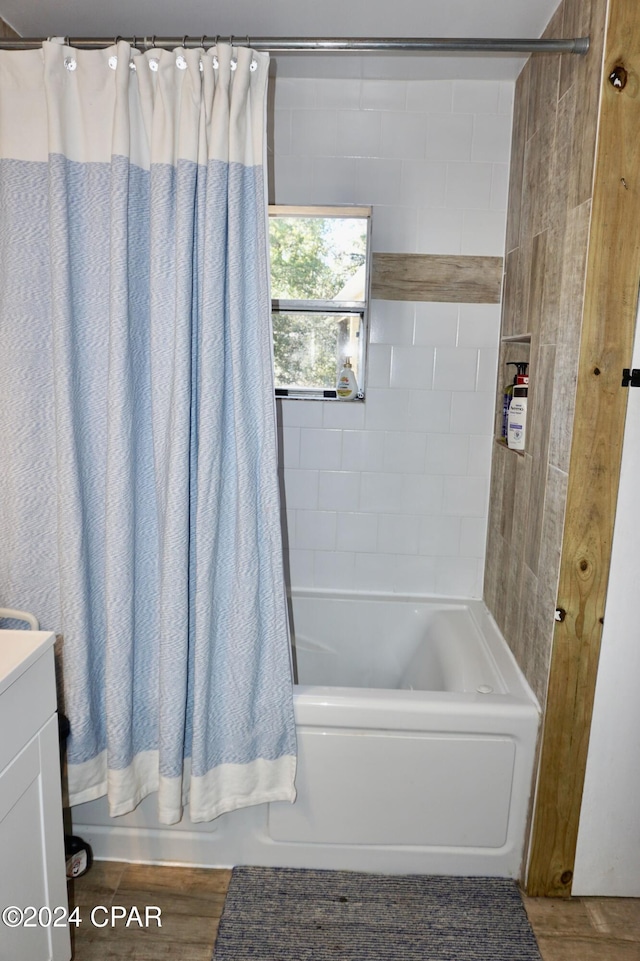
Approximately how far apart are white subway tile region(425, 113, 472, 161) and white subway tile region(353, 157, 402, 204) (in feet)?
0.43

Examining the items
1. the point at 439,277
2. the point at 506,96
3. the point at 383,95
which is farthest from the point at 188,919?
the point at 506,96

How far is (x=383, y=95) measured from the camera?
7.53ft

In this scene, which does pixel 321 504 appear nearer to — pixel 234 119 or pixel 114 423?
pixel 114 423

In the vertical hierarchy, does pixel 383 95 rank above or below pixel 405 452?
above

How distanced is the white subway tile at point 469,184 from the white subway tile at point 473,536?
115 cm

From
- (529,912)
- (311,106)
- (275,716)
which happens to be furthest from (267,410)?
(529,912)

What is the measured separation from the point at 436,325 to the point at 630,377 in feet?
3.17

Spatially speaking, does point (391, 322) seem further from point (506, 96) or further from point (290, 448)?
point (506, 96)

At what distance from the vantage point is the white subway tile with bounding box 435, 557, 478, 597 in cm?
256

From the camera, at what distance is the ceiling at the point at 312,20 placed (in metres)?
1.79

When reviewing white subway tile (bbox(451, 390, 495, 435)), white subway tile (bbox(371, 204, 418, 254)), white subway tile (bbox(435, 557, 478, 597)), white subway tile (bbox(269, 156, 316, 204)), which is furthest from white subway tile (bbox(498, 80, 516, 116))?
white subway tile (bbox(435, 557, 478, 597))

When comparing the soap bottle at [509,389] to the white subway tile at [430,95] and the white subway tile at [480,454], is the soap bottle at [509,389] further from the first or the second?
the white subway tile at [430,95]

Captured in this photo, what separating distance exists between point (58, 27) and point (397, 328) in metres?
1.41

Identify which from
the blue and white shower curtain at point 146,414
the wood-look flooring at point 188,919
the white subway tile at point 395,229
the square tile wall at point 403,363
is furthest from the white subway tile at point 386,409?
the wood-look flooring at point 188,919
